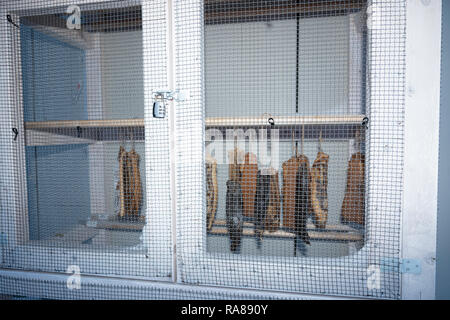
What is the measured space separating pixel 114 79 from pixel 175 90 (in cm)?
108

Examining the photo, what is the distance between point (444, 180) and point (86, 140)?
1.85 meters

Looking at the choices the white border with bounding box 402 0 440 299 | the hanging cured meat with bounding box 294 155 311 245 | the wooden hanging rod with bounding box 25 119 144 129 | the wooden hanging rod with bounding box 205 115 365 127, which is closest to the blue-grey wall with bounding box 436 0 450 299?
the white border with bounding box 402 0 440 299

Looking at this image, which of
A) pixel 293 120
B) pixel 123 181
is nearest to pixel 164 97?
pixel 293 120

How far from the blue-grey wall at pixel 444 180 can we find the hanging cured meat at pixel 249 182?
0.79m

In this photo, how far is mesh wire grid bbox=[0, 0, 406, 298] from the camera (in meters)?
0.89

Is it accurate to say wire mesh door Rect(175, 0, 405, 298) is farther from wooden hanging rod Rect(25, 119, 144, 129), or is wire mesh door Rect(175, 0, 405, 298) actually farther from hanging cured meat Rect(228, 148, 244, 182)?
wooden hanging rod Rect(25, 119, 144, 129)

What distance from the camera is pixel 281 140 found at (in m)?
1.56

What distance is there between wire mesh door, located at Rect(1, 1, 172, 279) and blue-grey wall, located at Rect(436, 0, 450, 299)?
899 millimetres

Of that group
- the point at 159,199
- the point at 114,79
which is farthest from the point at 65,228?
the point at 114,79

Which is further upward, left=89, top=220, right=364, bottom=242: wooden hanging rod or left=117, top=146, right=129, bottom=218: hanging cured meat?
left=117, top=146, right=129, bottom=218: hanging cured meat

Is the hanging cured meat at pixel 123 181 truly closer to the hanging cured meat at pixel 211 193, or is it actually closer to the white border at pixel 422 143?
the hanging cured meat at pixel 211 193

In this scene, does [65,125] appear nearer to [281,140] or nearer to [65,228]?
[65,228]

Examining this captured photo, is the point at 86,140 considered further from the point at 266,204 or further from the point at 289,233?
the point at 289,233

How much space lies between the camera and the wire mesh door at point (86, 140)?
3.20ft
